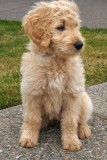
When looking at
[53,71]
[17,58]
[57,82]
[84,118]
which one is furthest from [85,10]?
[57,82]

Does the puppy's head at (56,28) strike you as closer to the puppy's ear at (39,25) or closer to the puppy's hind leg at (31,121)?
the puppy's ear at (39,25)

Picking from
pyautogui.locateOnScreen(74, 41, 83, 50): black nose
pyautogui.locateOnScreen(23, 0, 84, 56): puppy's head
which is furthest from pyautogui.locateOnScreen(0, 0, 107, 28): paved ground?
pyautogui.locateOnScreen(74, 41, 83, 50): black nose

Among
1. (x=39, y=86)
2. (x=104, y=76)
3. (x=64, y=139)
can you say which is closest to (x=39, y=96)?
(x=39, y=86)

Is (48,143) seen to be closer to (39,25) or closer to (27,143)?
(27,143)

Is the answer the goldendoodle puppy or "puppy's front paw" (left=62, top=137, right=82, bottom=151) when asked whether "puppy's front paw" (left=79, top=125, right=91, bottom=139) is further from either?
"puppy's front paw" (left=62, top=137, right=82, bottom=151)

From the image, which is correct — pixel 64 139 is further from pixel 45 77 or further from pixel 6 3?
pixel 6 3

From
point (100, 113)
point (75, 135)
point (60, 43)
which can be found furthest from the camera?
point (100, 113)

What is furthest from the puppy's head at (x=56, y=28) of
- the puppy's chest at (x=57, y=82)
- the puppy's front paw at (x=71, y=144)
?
the puppy's front paw at (x=71, y=144)
